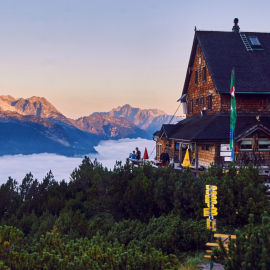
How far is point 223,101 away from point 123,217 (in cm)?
1564

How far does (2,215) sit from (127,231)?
1310 cm

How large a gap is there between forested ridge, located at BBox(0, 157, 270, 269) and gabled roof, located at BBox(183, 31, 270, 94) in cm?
1240

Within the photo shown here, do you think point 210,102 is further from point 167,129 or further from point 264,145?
point 264,145

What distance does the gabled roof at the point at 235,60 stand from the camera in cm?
2835

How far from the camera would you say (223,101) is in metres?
28.6

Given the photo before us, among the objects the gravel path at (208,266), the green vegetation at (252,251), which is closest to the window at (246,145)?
the gravel path at (208,266)

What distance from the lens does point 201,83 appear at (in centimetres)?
3209

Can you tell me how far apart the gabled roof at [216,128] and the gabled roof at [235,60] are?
102 inches

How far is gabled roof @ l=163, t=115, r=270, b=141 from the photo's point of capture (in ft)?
81.6

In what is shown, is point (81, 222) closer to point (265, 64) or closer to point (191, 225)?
point (191, 225)

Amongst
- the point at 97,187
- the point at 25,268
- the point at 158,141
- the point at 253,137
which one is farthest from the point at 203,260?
the point at 158,141

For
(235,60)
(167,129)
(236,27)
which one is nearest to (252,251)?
(167,129)

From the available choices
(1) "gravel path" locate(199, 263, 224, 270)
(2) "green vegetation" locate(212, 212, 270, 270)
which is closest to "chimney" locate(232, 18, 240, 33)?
(1) "gravel path" locate(199, 263, 224, 270)

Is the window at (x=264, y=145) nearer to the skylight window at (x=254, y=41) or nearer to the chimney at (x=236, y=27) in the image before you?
the skylight window at (x=254, y=41)
